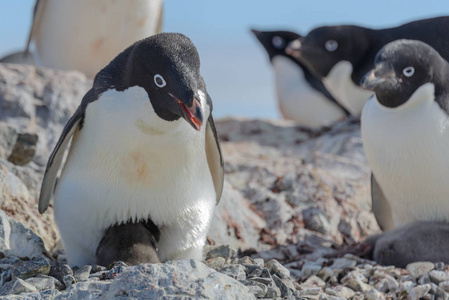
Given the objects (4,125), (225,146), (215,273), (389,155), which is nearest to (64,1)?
(225,146)

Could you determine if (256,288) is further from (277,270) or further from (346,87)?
(346,87)

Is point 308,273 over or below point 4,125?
below

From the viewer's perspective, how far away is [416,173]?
4.89m

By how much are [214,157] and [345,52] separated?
402cm

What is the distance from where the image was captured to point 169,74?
3473mm

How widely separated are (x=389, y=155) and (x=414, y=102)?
38 centimetres

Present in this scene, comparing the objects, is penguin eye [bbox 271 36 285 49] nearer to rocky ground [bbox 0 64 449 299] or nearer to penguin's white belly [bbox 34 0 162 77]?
rocky ground [bbox 0 64 449 299]

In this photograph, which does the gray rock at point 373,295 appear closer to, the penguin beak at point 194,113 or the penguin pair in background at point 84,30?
the penguin beak at point 194,113

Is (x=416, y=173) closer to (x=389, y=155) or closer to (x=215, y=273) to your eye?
(x=389, y=155)

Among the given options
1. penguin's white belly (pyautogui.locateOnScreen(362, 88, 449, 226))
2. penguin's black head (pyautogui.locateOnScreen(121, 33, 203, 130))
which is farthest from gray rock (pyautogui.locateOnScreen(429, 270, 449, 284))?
penguin's black head (pyautogui.locateOnScreen(121, 33, 203, 130))

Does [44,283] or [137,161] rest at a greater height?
[137,161]

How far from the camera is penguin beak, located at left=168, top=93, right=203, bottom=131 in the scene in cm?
334

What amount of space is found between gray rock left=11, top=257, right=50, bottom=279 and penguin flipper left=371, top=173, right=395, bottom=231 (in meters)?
2.85

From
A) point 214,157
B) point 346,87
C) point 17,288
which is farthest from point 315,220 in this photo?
point 346,87
